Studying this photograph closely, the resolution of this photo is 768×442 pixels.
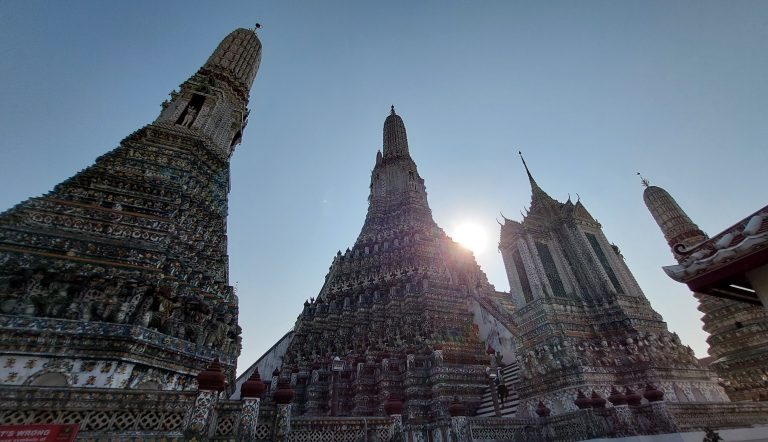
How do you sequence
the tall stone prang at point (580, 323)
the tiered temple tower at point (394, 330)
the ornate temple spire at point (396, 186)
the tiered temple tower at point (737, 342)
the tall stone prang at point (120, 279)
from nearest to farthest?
the tall stone prang at point (120, 279), the tall stone prang at point (580, 323), the tiered temple tower at point (737, 342), the tiered temple tower at point (394, 330), the ornate temple spire at point (396, 186)

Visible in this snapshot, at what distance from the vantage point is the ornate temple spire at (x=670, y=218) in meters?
21.6

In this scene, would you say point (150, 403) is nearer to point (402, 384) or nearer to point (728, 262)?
point (728, 262)

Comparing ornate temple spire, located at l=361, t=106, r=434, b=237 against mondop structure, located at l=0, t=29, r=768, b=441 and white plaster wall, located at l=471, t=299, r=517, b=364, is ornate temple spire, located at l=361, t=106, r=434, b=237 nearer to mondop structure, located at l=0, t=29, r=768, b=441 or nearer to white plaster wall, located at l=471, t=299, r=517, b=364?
mondop structure, located at l=0, t=29, r=768, b=441

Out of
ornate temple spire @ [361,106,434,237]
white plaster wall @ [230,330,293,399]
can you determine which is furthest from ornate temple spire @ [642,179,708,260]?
white plaster wall @ [230,330,293,399]

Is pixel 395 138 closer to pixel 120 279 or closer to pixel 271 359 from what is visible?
pixel 271 359

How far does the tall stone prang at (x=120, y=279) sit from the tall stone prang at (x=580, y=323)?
12.9 meters

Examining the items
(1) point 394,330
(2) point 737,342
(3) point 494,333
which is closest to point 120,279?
Answer: (1) point 394,330

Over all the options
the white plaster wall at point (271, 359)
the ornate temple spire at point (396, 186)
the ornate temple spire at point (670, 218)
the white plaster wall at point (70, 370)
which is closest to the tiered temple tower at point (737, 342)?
the ornate temple spire at point (670, 218)

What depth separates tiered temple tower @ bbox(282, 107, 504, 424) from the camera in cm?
1784

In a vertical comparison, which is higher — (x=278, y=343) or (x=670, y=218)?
(x=670, y=218)

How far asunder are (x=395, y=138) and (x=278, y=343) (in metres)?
28.2

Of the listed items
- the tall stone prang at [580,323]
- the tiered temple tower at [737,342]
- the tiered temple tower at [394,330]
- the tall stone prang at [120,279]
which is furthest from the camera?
the tiered temple tower at [394,330]

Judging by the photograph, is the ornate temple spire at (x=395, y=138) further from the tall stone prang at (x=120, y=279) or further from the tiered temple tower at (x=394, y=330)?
the tall stone prang at (x=120, y=279)

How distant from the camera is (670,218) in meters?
23.0
